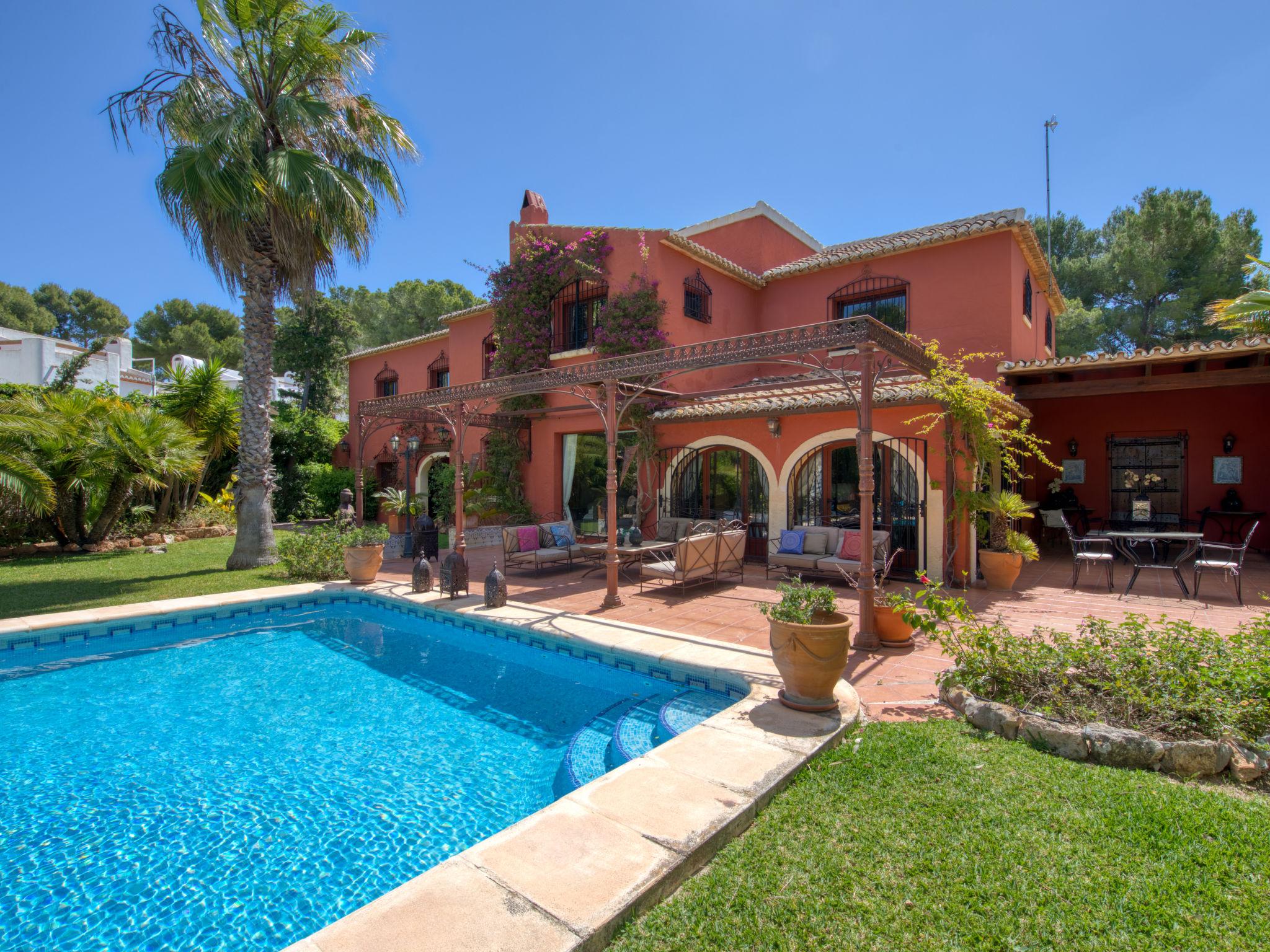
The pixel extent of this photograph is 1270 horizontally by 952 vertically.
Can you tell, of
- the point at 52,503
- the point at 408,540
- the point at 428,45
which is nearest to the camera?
the point at 428,45

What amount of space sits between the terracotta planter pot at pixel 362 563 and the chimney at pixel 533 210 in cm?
1037

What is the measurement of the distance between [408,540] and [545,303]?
22.3 feet

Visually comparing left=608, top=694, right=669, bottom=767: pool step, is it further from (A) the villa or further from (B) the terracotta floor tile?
(A) the villa

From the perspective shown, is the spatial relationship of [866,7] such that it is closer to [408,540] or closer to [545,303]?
[545,303]

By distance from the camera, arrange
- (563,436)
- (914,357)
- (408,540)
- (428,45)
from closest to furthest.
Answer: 1. (914,357)
2. (428,45)
3. (408,540)
4. (563,436)

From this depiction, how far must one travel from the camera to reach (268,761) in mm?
4633

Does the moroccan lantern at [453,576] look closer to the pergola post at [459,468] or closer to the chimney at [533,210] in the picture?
the pergola post at [459,468]

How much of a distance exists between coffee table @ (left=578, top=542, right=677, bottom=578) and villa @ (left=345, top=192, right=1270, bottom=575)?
197cm

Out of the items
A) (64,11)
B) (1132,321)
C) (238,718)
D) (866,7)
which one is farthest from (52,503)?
(1132,321)

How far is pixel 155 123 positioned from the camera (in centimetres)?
1007

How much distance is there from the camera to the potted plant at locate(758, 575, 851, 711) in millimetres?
4273

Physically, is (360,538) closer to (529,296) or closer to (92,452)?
(92,452)

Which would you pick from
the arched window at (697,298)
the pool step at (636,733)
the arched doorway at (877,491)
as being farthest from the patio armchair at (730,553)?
the arched window at (697,298)

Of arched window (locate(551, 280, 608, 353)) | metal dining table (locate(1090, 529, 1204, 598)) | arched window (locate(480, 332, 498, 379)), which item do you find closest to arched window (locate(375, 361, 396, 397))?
arched window (locate(480, 332, 498, 379))
